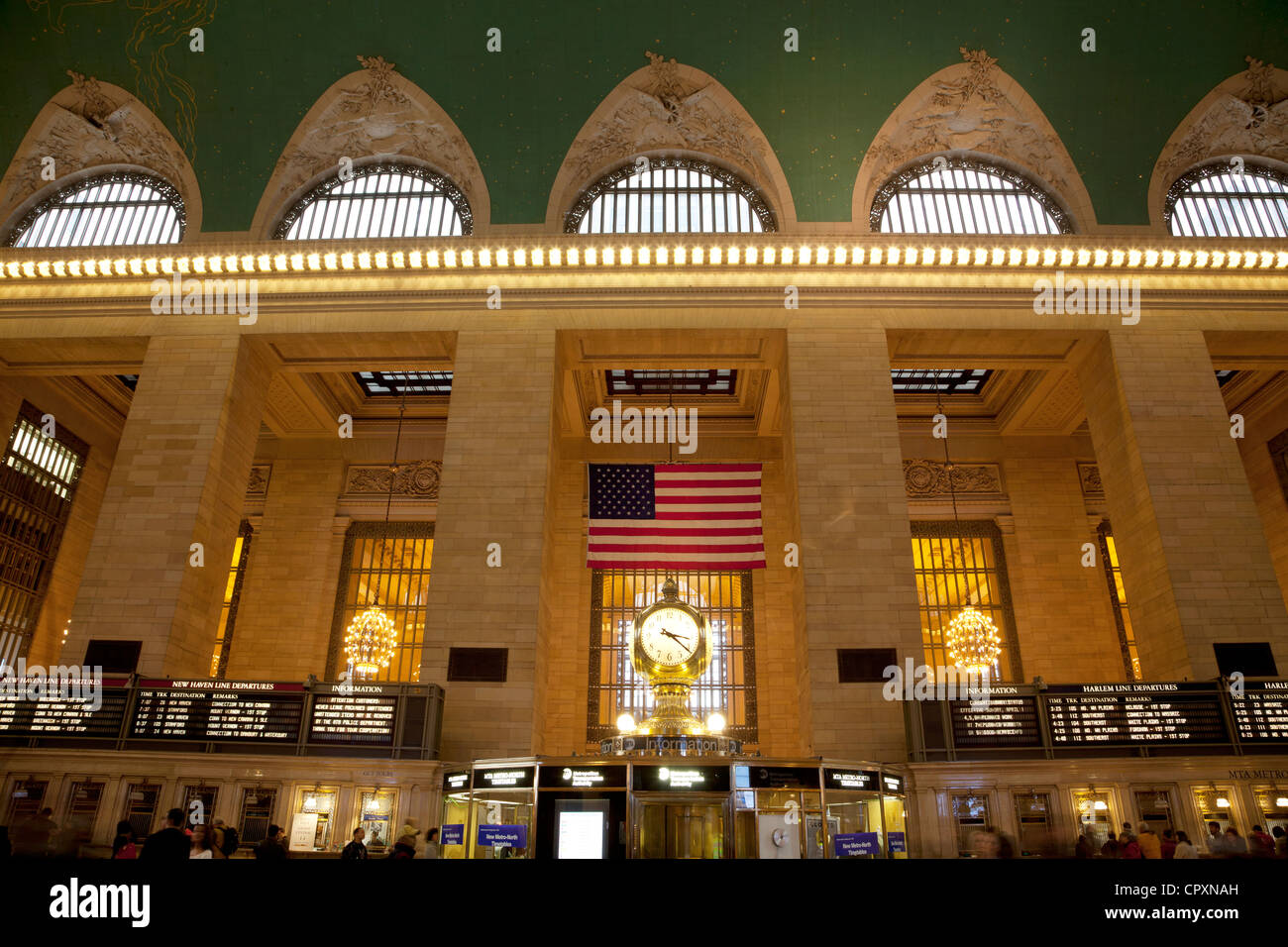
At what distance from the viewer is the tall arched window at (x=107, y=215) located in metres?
16.4

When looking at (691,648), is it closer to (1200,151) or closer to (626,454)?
(626,454)

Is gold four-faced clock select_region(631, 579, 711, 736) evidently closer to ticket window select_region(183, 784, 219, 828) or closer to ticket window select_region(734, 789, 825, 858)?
ticket window select_region(734, 789, 825, 858)

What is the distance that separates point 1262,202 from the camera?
1603 centimetres

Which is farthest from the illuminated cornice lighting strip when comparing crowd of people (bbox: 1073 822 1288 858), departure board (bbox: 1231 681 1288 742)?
crowd of people (bbox: 1073 822 1288 858)

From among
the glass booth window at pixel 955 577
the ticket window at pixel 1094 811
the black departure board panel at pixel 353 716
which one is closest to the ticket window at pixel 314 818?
the black departure board panel at pixel 353 716

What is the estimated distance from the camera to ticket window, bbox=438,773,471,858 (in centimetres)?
848

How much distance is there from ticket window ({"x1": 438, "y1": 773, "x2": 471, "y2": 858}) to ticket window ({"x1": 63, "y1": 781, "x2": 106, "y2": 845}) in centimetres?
499

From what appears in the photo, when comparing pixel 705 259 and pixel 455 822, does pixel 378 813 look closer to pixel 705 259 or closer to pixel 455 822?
pixel 455 822

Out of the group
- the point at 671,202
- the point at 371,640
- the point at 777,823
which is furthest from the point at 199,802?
the point at 671,202

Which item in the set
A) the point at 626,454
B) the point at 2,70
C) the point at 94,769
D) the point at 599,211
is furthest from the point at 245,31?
the point at 94,769

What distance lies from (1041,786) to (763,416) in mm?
10816

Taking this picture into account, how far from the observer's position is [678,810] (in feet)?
25.4
